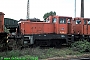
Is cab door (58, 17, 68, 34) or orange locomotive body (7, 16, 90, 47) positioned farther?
cab door (58, 17, 68, 34)

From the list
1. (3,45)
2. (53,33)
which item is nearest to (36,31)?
(53,33)

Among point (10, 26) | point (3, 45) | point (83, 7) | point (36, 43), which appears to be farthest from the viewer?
point (83, 7)

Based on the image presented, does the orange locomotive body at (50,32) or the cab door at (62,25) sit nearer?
the orange locomotive body at (50,32)

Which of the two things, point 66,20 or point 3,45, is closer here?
point 3,45

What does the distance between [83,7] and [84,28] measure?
8.46 meters

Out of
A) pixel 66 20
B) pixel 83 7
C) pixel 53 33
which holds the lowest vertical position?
pixel 53 33

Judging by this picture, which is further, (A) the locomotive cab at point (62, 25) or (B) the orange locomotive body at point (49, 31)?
(A) the locomotive cab at point (62, 25)

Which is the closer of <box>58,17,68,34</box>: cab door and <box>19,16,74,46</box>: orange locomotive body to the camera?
<box>19,16,74,46</box>: orange locomotive body

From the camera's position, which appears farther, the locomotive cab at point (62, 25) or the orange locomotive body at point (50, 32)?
the locomotive cab at point (62, 25)

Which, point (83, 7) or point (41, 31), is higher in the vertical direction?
point (83, 7)

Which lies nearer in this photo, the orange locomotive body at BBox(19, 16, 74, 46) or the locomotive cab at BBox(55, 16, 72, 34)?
the orange locomotive body at BBox(19, 16, 74, 46)

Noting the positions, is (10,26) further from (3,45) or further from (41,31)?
(3,45)

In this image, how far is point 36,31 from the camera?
18938 millimetres

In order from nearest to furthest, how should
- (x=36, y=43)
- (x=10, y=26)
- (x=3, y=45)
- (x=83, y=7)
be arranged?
(x=3, y=45), (x=36, y=43), (x=10, y=26), (x=83, y=7)
